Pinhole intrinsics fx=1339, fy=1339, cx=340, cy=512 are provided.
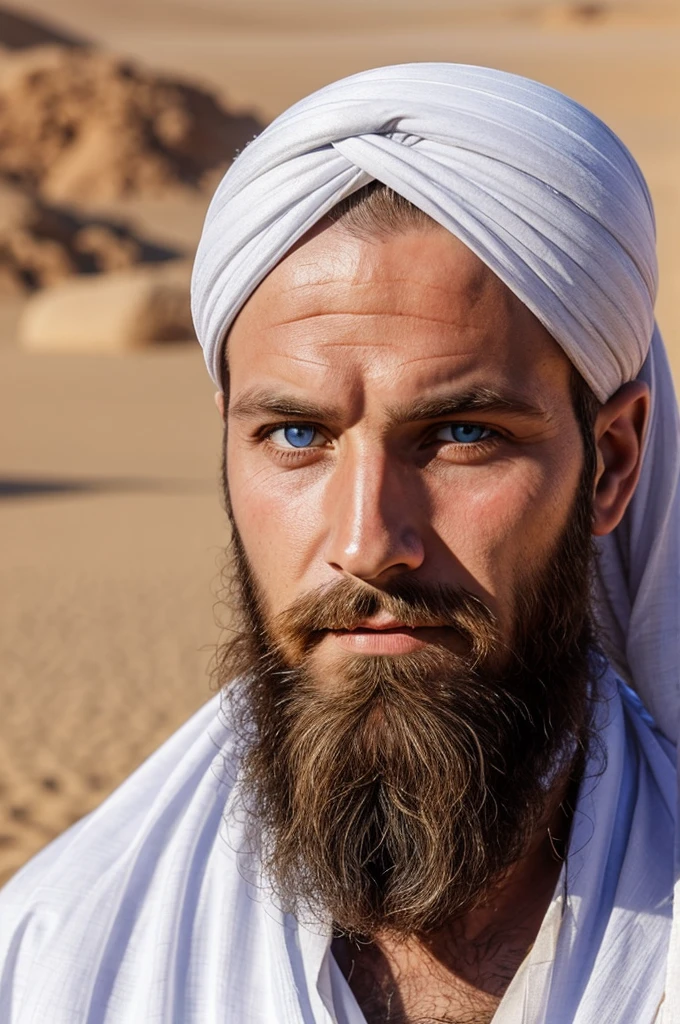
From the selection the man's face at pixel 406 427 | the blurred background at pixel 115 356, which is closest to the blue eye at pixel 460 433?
the man's face at pixel 406 427

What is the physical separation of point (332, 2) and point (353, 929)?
64.5 meters

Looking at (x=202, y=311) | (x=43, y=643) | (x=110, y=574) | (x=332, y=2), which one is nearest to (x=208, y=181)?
(x=110, y=574)

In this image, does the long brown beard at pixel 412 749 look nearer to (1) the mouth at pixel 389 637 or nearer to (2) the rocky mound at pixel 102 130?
(1) the mouth at pixel 389 637

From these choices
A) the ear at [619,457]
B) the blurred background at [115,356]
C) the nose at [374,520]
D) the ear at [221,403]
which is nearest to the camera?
the nose at [374,520]

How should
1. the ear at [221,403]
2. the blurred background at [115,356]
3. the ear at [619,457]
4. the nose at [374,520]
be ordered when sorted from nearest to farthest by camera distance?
the nose at [374,520]
the ear at [619,457]
the ear at [221,403]
the blurred background at [115,356]

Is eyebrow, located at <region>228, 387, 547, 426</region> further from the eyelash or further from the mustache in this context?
the mustache

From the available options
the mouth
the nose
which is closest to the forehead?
the nose

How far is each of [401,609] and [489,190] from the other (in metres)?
0.59

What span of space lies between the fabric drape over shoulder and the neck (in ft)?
0.89

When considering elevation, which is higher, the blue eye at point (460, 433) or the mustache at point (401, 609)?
the blue eye at point (460, 433)

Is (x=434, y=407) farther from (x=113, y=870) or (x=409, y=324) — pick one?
(x=113, y=870)

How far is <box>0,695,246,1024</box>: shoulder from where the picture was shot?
1938 mm

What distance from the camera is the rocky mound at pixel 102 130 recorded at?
29781mm

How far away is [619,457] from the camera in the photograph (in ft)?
Answer: 6.84
